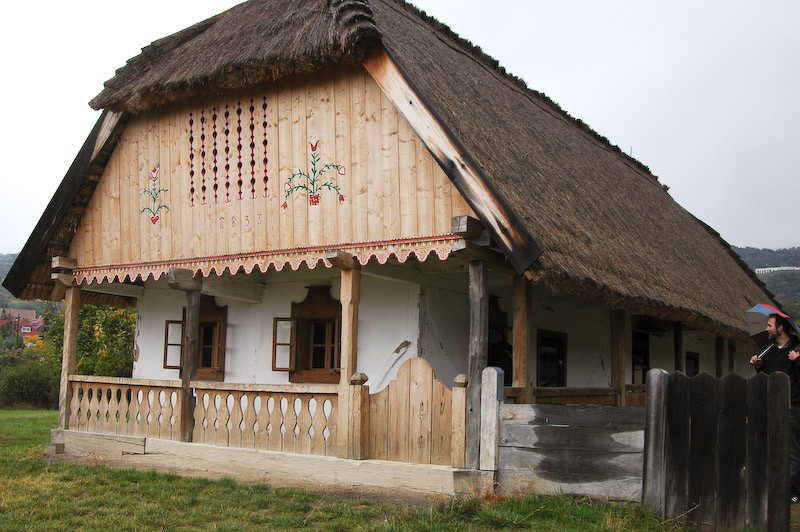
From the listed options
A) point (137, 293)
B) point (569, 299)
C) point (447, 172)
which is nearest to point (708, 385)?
point (447, 172)

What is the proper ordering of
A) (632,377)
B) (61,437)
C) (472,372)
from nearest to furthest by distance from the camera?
(472,372) < (61,437) < (632,377)

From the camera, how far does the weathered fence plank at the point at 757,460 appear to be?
19.0 ft

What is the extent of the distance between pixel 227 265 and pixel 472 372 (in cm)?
363

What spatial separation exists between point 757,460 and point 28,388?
22.3 m

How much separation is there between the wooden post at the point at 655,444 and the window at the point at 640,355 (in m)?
8.13

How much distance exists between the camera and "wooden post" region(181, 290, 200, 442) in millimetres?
9727

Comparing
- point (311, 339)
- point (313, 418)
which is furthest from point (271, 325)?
point (313, 418)

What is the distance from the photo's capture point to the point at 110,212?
11.0 metres

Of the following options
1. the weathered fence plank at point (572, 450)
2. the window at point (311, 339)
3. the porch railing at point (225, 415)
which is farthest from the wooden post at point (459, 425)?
the window at point (311, 339)

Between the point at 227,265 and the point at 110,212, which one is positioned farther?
the point at 110,212

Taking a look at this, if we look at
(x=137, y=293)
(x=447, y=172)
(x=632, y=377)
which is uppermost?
(x=447, y=172)

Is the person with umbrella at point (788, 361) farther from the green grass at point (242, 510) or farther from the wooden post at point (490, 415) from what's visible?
the wooden post at point (490, 415)

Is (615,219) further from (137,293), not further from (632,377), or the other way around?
(137,293)

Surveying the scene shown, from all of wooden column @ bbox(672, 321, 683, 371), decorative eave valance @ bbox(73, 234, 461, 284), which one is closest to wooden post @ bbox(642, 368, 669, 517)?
decorative eave valance @ bbox(73, 234, 461, 284)
